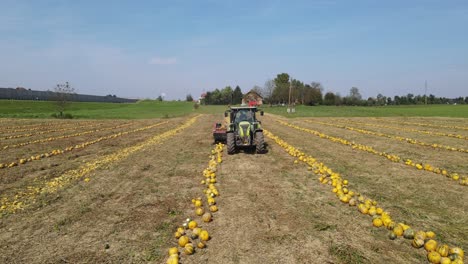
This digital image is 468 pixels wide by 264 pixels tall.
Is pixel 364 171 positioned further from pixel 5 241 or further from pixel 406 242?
pixel 5 241

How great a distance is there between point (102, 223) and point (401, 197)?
7218mm

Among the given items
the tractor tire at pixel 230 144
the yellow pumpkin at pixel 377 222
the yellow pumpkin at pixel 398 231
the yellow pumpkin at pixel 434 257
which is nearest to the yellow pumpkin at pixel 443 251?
the yellow pumpkin at pixel 434 257

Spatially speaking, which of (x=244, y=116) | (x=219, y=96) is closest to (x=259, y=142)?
(x=244, y=116)

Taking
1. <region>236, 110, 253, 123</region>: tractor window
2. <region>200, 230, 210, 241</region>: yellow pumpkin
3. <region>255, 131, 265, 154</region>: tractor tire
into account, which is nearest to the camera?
<region>200, 230, 210, 241</region>: yellow pumpkin

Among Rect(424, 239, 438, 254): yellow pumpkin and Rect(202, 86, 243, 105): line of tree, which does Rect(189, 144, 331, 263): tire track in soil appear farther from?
Rect(202, 86, 243, 105): line of tree

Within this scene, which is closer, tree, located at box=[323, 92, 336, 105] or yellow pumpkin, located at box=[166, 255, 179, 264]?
yellow pumpkin, located at box=[166, 255, 179, 264]

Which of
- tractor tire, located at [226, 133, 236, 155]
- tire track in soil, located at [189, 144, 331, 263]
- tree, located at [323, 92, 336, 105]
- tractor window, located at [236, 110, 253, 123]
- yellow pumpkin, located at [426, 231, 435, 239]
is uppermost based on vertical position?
tree, located at [323, 92, 336, 105]

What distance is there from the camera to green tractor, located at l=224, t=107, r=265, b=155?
13.5 meters

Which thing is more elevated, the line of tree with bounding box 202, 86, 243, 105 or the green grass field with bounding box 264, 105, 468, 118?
the line of tree with bounding box 202, 86, 243, 105

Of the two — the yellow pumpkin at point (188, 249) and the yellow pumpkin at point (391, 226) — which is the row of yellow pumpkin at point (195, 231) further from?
the yellow pumpkin at point (391, 226)

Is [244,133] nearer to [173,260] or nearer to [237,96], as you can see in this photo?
[173,260]

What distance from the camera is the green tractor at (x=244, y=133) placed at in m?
13.5

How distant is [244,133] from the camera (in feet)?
44.6

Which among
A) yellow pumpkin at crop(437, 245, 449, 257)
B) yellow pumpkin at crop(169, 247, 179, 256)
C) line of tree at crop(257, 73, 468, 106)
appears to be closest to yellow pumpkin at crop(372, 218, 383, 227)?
yellow pumpkin at crop(437, 245, 449, 257)
